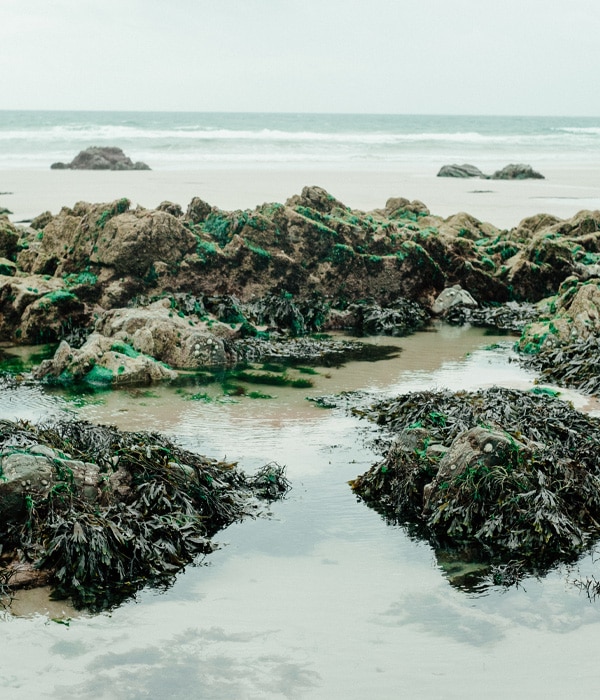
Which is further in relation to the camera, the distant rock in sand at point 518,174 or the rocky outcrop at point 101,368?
the distant rock in sand at point 518,174

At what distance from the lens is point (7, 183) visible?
1200 inches

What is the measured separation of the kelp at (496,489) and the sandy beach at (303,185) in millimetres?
13495

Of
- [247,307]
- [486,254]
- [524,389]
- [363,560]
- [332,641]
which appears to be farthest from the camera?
[486,254]

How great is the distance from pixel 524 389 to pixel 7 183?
25.9 metres

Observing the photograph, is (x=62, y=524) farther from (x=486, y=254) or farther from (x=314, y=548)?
(x=486, y=254)

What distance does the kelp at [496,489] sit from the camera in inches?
205

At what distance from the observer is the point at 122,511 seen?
5266mm

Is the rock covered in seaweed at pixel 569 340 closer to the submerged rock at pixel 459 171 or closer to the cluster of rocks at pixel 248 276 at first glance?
the cluster of rocks at pixel 248 276

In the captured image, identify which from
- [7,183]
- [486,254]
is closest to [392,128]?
[7,183]

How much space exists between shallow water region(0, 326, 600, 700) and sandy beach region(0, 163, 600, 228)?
14943mm

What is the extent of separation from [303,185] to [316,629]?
26.0 m

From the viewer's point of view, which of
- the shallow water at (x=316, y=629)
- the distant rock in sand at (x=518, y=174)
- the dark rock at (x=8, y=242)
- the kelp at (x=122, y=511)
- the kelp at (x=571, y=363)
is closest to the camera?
the shallow water at (x=316, y=629)

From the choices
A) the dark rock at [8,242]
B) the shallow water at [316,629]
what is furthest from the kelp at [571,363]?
the dark rock at [8,242]

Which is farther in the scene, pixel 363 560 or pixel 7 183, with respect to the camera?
pixel 7 183
